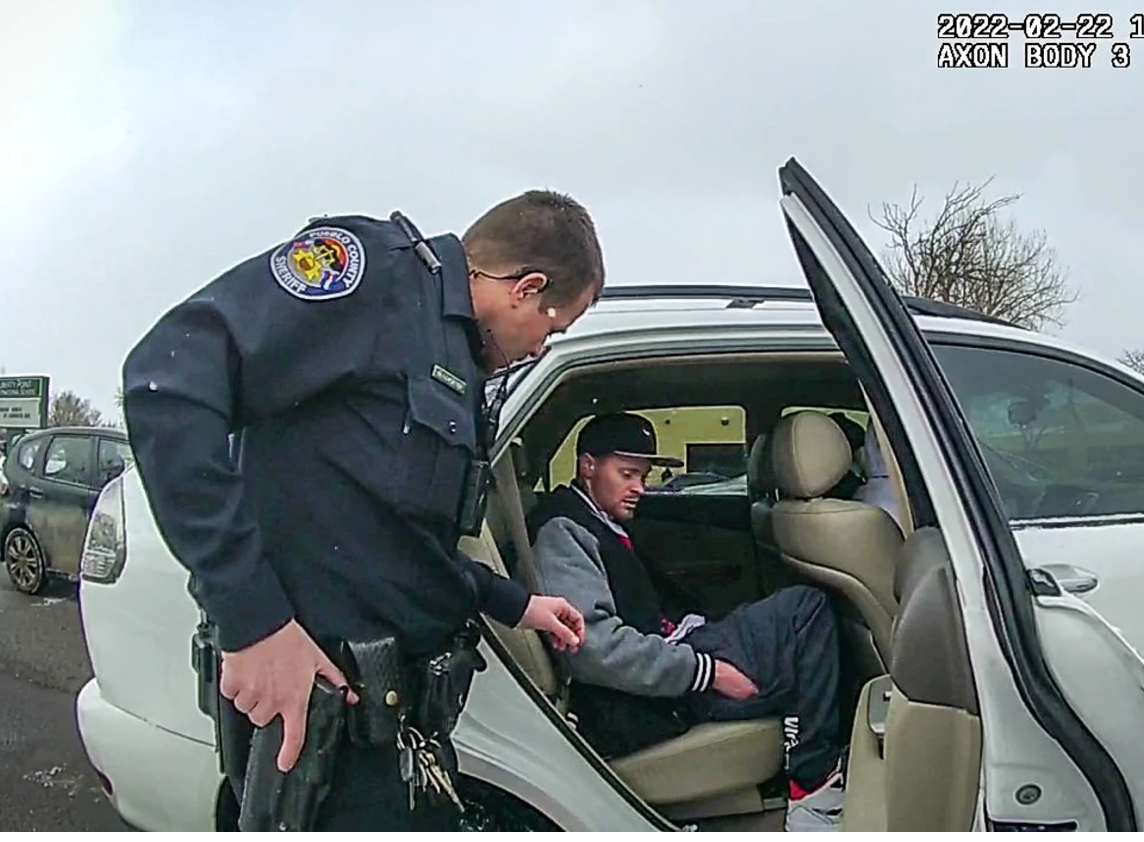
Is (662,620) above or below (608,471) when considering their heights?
below

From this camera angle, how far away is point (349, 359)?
1.15 m

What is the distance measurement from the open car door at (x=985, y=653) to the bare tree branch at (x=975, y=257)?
0.36 ft

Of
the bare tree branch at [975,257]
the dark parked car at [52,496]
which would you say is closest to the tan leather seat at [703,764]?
the dark parked car at [52,496]

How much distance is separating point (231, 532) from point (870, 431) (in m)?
1.33

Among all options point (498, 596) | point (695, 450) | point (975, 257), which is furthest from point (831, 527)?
point (498, 596)

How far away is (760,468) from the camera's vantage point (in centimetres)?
235

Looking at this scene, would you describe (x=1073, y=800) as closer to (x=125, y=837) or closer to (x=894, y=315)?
(x=894, y=315)

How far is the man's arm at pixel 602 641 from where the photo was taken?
71.0 inches

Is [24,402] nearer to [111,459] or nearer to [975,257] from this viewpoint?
[111,459]

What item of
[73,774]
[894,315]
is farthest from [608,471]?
[73,774]

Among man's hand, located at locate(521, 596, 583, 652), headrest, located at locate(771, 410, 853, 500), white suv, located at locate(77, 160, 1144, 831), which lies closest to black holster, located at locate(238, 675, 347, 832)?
white suv, located at locate(77, 160, 1144, 831)

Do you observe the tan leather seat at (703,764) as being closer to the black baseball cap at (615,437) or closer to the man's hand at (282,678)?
the black baseball cap at (615,437)

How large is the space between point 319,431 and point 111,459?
48 cm

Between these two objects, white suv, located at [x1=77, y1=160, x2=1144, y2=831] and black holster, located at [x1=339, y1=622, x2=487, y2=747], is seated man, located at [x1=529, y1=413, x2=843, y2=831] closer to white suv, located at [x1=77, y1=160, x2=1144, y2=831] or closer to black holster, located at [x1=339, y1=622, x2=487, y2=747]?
white suv, located at [x1=77, y1=160, x2=1144, y2=831]
